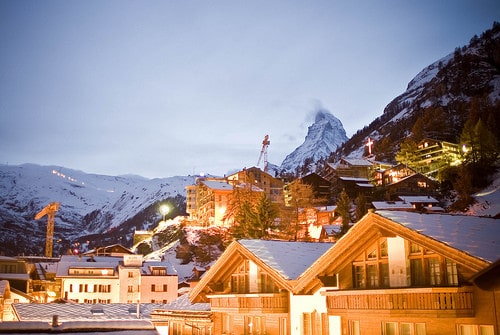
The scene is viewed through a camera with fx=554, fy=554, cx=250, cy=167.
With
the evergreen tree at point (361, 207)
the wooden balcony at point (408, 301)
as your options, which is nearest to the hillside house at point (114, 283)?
the evergreen tree at point (361, 207)

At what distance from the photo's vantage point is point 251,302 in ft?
88.5

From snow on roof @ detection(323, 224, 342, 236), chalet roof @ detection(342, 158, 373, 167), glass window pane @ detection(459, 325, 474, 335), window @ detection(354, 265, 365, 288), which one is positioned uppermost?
chalet roof @ detection(342, 158, 373, 167)

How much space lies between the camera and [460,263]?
16.1 m

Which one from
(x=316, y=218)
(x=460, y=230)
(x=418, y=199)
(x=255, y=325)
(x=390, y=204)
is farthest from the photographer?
(x=316, y=218)

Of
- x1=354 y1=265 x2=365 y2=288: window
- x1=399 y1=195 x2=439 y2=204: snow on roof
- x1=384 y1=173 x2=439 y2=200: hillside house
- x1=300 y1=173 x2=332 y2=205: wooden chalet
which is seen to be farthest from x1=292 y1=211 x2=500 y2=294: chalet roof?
x1=300 y1=173 x2=332 y2=205: wooden chalet

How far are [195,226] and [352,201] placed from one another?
37.6 metres

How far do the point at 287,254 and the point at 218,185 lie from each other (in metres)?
117

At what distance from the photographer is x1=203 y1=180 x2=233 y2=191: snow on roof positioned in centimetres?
14061

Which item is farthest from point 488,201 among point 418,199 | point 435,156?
point 435,156

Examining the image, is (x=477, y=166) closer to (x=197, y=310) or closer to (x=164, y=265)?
(x=164, y=265)

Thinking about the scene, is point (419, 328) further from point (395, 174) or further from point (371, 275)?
point (395, 174)

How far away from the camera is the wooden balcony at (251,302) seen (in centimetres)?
2536

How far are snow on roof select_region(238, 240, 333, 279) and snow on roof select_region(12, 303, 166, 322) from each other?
44.3ft

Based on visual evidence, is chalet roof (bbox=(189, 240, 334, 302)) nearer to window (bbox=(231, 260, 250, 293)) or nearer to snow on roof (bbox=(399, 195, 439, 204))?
window (bbox=(231, 260, 250, 293))
